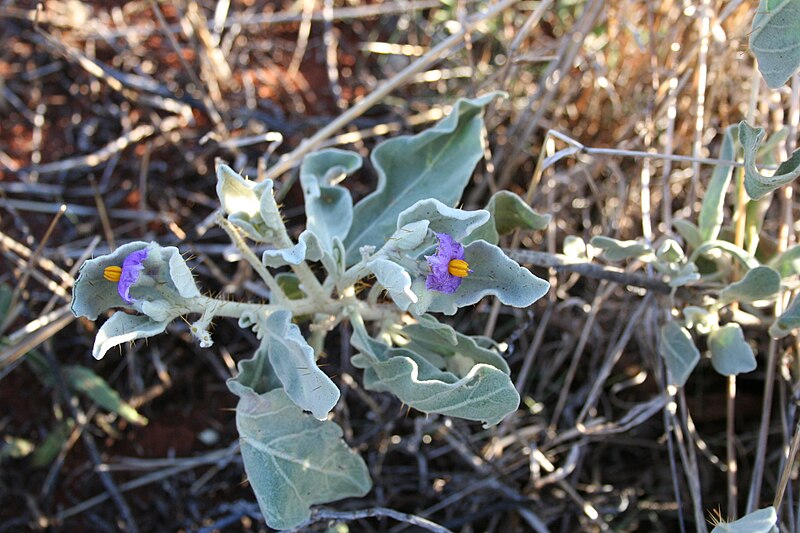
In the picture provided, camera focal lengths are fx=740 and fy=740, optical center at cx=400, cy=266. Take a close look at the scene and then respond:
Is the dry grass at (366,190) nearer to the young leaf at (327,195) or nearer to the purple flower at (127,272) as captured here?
the young leaf at (327,195)

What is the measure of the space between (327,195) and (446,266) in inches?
22.0

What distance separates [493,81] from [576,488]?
4.18 ft

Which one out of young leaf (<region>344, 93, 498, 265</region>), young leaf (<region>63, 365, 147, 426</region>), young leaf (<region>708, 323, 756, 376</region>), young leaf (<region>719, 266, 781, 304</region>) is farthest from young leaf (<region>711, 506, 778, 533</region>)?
young leaf (<region>63, 365, 147, 426</region>)

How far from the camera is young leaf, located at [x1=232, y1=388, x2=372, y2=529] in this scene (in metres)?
1.51

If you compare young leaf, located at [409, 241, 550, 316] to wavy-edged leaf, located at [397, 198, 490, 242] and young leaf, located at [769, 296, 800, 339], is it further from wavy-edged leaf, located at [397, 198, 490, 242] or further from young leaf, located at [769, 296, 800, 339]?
young leaf, located at [769, 296, 800, 339]

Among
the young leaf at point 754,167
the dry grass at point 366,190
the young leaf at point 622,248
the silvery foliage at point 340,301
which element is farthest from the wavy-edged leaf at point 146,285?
the young leaf at point 754,167

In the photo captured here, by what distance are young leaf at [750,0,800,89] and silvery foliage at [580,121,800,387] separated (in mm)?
295

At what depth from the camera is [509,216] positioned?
1765 millimetres

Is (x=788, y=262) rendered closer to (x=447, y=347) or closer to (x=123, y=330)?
(x=447, y=347)

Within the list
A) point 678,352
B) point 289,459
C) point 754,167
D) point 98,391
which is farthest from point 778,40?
point 98,391

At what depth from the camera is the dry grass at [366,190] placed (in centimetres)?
210

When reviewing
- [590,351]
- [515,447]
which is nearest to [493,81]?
[590,351]

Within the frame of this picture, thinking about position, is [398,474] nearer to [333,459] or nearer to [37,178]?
[333,459]

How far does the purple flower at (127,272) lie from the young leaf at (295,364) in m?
0.28
